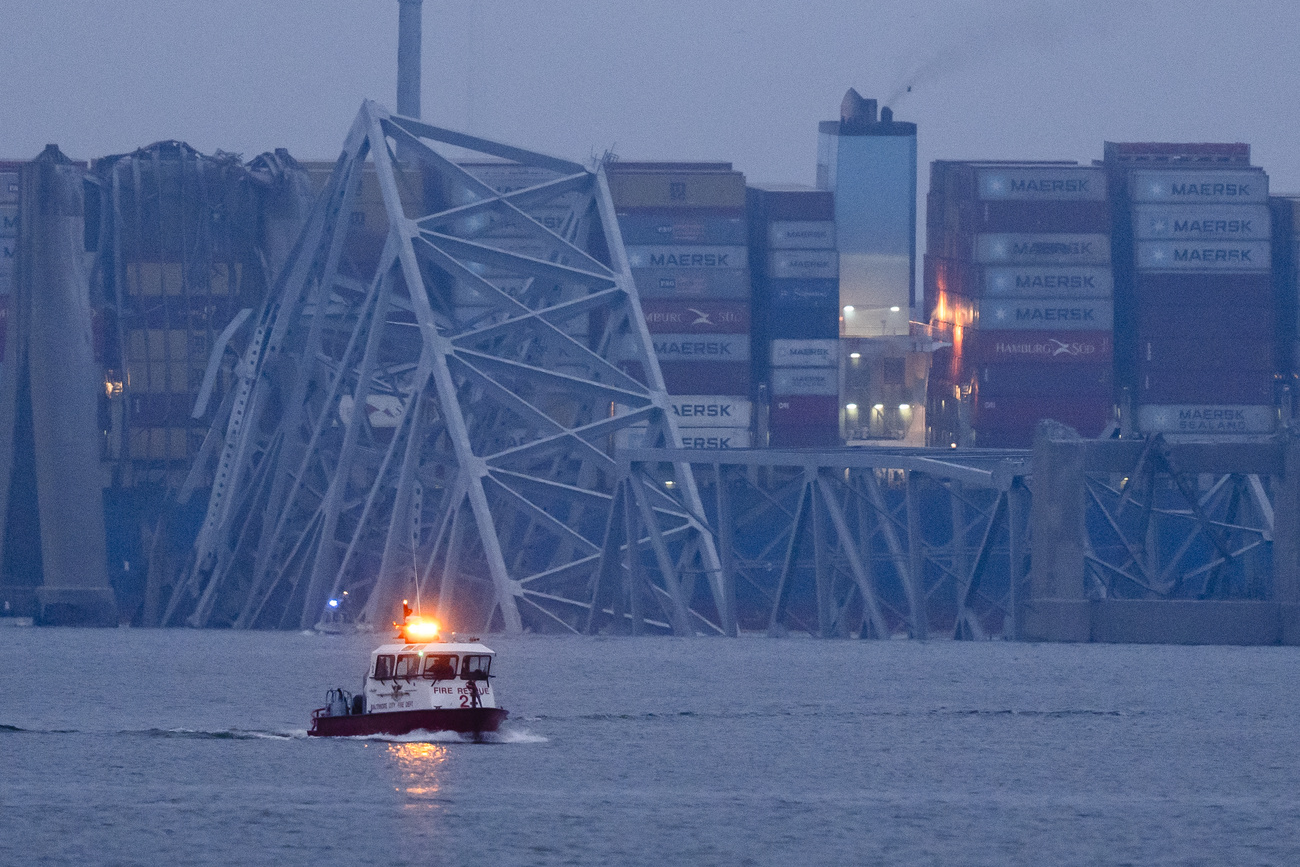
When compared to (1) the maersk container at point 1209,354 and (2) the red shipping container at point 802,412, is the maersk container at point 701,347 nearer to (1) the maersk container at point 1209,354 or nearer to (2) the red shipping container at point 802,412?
(2) the red shipping container at point 802,412

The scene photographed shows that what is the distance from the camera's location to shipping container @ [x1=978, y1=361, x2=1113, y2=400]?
346 ft

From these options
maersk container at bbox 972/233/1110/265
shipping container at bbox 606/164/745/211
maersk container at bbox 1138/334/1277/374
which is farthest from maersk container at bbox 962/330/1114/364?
shipping container at bbox 606/164/745/211

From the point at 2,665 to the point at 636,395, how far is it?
21049 millimetres

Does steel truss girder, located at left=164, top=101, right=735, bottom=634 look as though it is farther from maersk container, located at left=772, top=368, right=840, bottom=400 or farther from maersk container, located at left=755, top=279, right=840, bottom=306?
maersk container, located at left=755, top=279, right=840, bottom=306

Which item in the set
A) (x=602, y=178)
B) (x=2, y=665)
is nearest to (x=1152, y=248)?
(x=602, y=178)

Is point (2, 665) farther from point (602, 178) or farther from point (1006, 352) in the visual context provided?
point (1006, 352)

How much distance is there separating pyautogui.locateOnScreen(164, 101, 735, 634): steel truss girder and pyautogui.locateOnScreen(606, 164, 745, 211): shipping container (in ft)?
61.3

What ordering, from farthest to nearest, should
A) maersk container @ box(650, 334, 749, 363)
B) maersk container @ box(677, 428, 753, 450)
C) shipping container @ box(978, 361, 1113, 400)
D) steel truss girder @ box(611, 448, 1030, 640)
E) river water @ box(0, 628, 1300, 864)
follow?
maersk container @ box(650, 334, 749, 363) < shipping container @ box(978, 361, 1113, 400) < maersk container @ box(677, 428, 753, 450) < steel truss girder @ box(611, 448, 1030, 640) < river water @ box(0, 628, 1300, 864)

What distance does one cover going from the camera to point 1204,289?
10769 cm

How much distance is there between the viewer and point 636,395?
8188 cm

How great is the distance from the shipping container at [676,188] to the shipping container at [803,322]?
4816 millimetres

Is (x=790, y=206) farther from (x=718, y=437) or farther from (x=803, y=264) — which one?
(x=718, y=437)

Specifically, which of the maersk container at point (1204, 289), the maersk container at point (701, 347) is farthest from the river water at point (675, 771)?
the maersk container at point (1204, 289)

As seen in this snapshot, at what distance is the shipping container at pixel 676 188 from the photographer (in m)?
108
